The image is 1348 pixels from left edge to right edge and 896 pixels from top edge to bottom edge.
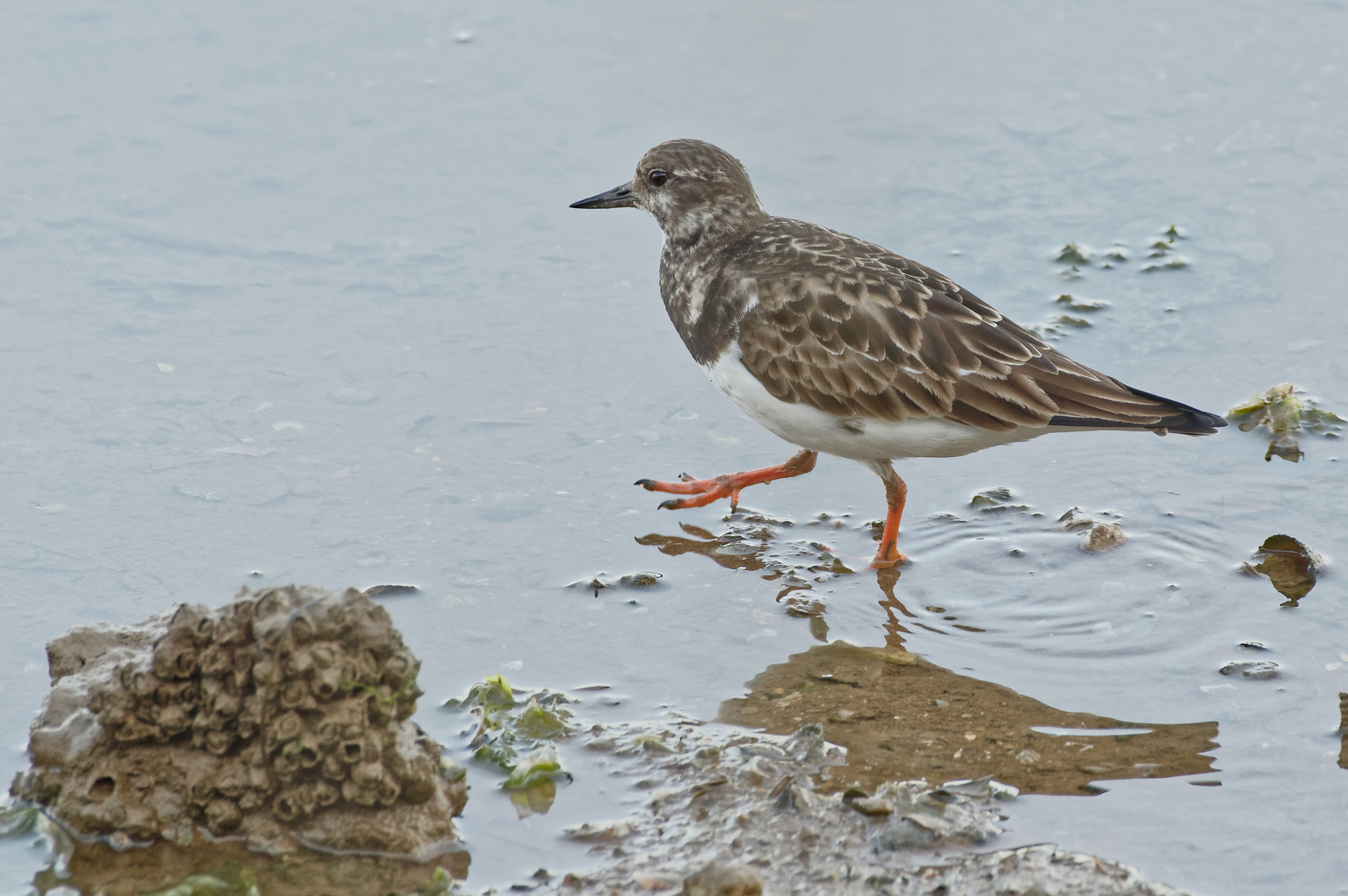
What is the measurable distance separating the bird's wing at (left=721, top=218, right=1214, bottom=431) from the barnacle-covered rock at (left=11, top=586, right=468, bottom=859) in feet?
7.74

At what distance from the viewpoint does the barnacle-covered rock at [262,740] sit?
3795 millimetres

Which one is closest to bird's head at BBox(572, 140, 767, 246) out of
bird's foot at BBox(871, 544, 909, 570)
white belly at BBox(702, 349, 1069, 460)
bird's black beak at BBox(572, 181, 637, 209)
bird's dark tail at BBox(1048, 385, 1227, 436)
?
bird's black beak at BBox(572, 181, 637, 209)

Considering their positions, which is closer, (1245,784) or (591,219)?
(1245,784)

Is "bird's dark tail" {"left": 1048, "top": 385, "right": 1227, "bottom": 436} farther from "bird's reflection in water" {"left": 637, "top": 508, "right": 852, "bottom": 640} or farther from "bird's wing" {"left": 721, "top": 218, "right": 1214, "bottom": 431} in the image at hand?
"bird's reflection in water" {"left": 637, "top": 508, "right": 852, "bottom": 640}

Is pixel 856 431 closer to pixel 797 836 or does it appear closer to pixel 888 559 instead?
pixel 888 559

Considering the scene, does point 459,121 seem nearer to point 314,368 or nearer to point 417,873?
point 314,368

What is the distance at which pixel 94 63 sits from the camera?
9.34m

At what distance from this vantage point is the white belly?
5656 millimetres

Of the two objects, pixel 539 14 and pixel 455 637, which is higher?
pixel 539 14

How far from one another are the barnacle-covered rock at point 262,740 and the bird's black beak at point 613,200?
345 centimetres

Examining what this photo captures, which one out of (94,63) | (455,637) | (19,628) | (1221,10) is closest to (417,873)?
(455,637)

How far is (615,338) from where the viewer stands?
7242 mm

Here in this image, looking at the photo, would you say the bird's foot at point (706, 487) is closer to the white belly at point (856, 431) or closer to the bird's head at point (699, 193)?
the white belly at point (856, 431)

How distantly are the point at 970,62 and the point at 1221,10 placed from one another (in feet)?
6.80
